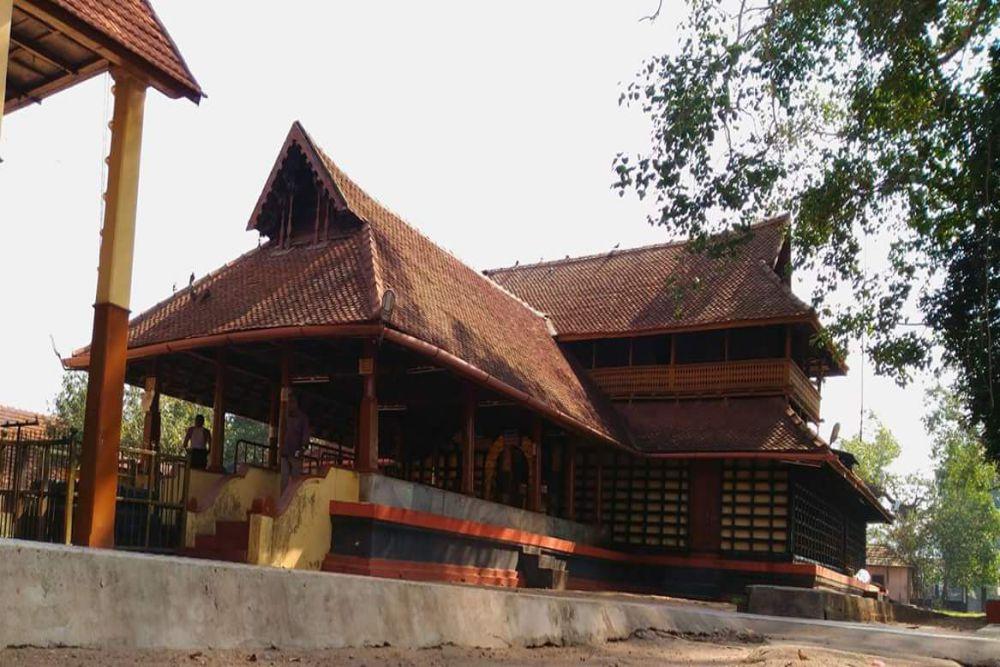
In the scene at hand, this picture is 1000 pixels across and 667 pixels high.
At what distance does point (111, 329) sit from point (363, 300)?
182 inches

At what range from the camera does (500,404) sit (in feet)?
60.8

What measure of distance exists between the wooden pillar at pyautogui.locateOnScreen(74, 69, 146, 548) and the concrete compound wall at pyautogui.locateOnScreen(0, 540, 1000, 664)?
4622 mm

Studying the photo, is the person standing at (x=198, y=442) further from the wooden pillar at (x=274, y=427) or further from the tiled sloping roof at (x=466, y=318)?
the tiled sloping roof at (x=466, y=318)

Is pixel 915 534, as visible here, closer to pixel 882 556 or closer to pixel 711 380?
pixel 882 556

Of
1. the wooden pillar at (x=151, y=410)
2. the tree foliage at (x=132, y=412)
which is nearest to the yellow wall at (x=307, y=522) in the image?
the wooden pillar at (x=151, y=410)

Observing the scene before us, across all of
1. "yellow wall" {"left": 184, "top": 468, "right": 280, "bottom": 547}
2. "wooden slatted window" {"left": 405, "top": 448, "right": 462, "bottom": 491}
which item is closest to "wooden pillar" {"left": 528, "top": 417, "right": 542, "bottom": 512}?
"wooden slatted window" {"left": 405, "top": 448, "right": 462, "bottom": 491}

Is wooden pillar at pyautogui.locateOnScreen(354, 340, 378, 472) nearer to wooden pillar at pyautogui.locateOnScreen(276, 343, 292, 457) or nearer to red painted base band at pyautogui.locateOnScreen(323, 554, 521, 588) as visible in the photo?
red painted base band at pyautogui.locateOnScreen(323, 554, 521, 588)

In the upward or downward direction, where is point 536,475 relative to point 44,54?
downward

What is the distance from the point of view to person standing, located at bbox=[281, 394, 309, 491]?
46.1ft

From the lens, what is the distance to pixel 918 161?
1622 cm

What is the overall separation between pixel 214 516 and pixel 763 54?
10094mm

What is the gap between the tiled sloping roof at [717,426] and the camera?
65.2ft

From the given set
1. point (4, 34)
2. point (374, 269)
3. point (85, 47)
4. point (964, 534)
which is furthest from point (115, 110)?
point (964, 534)

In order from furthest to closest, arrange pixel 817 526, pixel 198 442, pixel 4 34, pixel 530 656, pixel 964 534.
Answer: pixel 964 534 → pixel 817 526 → pixel 198 442 → pixel 4 34 → pixel 530 656
